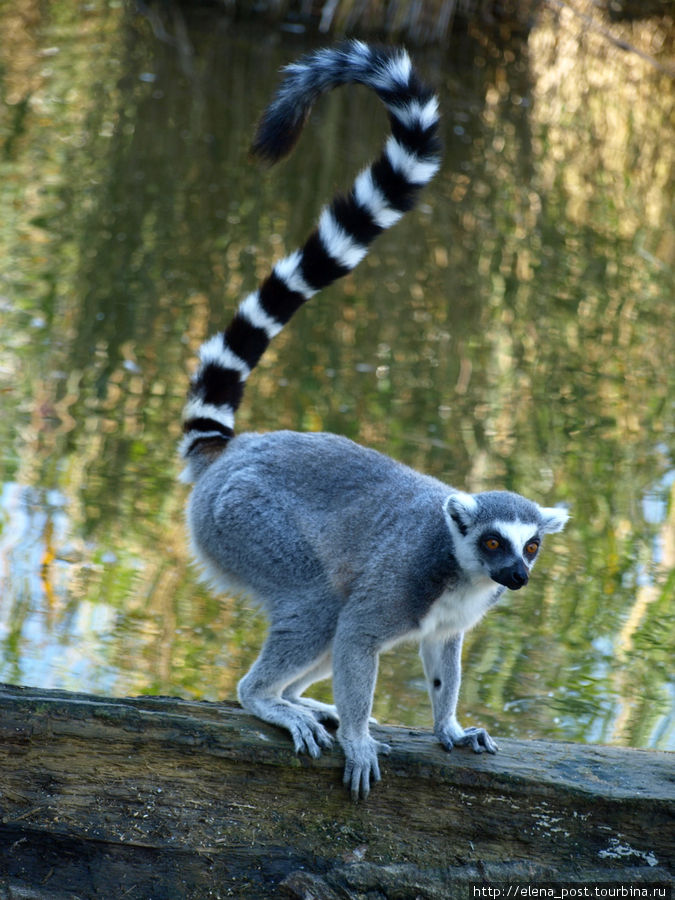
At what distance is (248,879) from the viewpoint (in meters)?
3.13

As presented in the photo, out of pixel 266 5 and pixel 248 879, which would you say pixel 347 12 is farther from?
pixel 248 879

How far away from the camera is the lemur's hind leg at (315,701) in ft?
12.3

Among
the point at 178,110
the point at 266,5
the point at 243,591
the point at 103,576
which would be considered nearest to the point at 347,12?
the point at 266,5

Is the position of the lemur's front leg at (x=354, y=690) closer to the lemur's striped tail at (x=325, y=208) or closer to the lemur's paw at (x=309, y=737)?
the lemur's paw at (x=309, y=737)

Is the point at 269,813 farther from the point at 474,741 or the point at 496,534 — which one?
the point at 496,534

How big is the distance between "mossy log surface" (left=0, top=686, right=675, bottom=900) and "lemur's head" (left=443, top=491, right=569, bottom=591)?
565 millimetres

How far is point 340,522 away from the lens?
375 centimetres

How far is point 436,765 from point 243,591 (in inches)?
36.4

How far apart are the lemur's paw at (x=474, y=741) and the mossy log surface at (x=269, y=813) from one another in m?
0.04

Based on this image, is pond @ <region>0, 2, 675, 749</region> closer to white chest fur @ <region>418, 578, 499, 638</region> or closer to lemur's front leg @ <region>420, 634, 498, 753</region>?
lemur's front leg @ <region>420, 634, 498, 753</region>

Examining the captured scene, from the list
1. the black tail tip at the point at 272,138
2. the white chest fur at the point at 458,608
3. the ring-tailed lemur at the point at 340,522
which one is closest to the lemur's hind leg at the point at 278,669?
the ring-tailed lemur at the point at 340,522

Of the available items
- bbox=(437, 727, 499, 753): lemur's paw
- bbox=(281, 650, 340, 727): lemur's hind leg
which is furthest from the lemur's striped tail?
bbox=(437, 727, 499, 753): lemur's paw

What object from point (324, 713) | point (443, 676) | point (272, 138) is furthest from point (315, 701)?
point (272, 138)

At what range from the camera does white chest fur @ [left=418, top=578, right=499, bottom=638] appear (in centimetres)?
352
